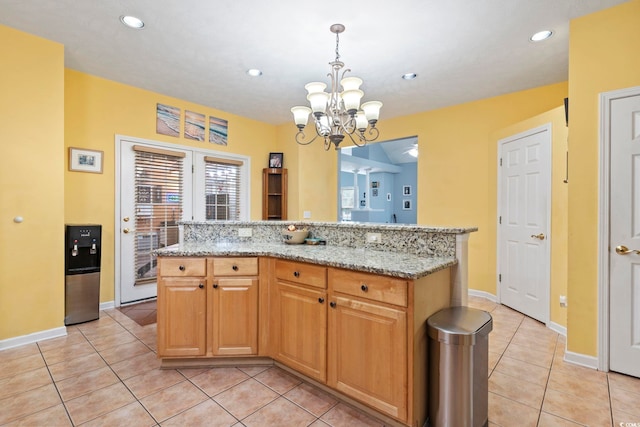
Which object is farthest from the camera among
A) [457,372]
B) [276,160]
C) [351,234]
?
[276,160]

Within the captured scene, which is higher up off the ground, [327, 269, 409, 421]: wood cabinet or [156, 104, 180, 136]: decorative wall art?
[156, 104, 180, 136]: decorative wall art

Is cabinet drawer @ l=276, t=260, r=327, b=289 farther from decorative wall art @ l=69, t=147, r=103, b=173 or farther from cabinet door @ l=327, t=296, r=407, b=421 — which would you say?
decorative wall art @ l=69, t=147, r=103, b=173

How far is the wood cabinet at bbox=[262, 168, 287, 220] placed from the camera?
5.50m

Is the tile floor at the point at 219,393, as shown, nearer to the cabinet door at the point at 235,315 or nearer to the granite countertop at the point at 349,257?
the cabinet door at the point at 235,315

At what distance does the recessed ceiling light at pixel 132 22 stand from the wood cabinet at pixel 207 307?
1943 millimetres

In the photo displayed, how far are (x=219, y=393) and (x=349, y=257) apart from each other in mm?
1234

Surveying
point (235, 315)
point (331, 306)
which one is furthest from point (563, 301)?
point (235, 315)

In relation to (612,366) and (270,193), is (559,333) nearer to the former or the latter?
(612,366)

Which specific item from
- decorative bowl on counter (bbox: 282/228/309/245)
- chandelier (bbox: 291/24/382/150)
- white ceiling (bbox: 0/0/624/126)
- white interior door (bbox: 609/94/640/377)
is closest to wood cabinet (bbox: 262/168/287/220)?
white ceiling (bbox: 0/0/624/126)

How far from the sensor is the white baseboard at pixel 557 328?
9.83 ft

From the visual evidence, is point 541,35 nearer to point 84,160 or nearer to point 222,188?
point 222,188

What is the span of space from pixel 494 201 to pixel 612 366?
220 cm

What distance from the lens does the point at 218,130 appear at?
15.8 feet

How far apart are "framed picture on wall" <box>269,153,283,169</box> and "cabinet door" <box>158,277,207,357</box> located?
3549mm
